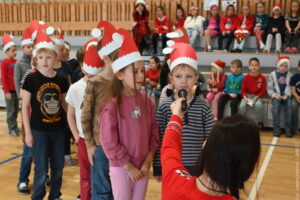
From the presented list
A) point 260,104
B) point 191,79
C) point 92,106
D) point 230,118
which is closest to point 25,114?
point 92,106

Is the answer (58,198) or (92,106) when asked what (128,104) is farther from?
(58,198)

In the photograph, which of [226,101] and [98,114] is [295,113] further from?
[98,114]

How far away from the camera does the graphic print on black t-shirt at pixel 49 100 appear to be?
2.49 metres

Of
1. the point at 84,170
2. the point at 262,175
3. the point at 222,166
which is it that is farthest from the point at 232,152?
the point at 262,175

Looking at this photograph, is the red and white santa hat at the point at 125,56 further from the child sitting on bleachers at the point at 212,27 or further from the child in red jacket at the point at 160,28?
the child in red jacket at the point at 160,28

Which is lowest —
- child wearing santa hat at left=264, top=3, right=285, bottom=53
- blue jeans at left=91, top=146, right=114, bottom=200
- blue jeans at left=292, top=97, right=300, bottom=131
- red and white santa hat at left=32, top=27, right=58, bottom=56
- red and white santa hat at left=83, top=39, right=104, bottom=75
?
blue jeans at left=292, top=97, right=300, bottom=131

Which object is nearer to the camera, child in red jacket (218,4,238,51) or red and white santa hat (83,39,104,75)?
red and white santa hat (83,39,104,75)

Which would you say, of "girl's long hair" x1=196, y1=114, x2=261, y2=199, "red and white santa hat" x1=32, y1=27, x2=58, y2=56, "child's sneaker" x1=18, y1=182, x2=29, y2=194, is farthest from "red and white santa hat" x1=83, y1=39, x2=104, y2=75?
"girl's long hair" x1=196, y1=114, x2=261, y2=199

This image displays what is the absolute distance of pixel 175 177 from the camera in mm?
1134

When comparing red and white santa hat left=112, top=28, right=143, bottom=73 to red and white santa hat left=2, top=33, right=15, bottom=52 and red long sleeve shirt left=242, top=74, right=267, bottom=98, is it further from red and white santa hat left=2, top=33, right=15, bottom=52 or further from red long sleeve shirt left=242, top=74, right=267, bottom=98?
red long sleeve shirt left=242, top=74, right=267, bottom=98

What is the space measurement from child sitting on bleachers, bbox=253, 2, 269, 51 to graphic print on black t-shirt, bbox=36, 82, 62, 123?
572 centimetres

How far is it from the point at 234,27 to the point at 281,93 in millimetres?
2538

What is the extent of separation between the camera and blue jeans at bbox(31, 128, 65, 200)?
2.48 m

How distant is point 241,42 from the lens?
24.3ft
